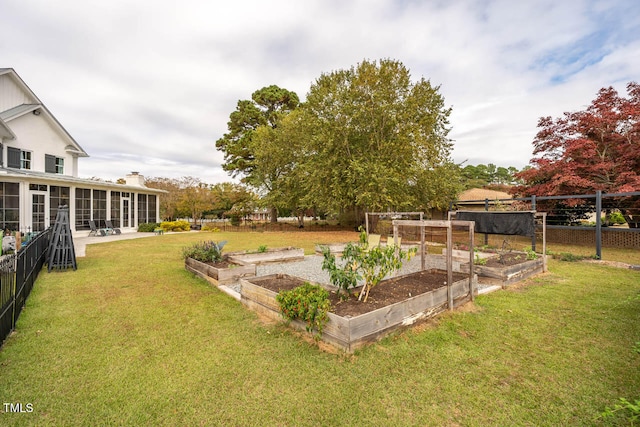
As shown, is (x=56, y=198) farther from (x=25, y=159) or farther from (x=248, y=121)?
(x=248, y=121)

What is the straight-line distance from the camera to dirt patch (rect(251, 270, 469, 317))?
3654 millimetres

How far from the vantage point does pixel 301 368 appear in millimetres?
2828

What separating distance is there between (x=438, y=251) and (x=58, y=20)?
15.2 metres

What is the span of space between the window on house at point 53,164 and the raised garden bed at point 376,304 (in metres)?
18.2

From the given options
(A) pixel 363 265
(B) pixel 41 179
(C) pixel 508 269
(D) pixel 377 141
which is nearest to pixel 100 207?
(B) pixel 41 179

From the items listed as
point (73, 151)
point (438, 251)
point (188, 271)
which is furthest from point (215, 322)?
point (73, 151)

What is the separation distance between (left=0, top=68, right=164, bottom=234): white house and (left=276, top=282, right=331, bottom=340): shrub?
15006 millimetres

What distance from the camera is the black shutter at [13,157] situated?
13.5 m

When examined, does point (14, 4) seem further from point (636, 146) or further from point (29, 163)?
point (636, 146)

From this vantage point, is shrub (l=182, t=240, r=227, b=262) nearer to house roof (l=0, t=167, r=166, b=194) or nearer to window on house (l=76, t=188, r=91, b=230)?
house roof (l=0, t=167, r=166, b=194)

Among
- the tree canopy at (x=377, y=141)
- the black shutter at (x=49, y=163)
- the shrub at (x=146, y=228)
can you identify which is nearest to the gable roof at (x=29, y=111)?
the black shutter at (x=49, y=163)

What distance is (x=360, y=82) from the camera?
16219mm

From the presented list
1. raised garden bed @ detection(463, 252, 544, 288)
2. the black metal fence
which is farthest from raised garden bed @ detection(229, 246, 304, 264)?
raised garden bed @ detection(463, 252, 544, 288)

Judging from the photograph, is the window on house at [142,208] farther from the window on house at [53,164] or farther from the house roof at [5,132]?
the house roof at [5,132]
